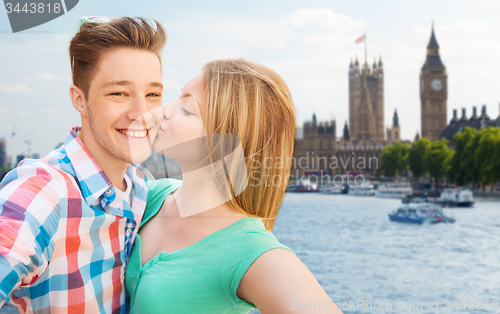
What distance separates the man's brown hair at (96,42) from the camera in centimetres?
129

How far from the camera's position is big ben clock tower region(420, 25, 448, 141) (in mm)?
55000

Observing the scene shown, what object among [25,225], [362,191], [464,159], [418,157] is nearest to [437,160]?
[418,157]

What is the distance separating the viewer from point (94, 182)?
1.20 metres

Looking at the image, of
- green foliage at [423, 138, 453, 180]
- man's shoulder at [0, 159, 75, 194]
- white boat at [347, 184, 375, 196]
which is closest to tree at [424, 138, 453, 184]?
green foliage at [423, 138, 453, 180]

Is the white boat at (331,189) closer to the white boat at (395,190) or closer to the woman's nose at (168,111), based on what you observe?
the white boat at (395,190)

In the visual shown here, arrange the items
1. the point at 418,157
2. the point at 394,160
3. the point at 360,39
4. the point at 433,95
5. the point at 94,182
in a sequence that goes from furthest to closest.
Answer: the point at 433,95, the point at 360,39, the point at 394,160, the point at 418,157, the point at 94,182

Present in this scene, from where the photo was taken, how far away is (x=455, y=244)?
18547mm

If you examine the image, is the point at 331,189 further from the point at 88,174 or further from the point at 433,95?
the point at 88,174

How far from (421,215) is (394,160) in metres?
16.2

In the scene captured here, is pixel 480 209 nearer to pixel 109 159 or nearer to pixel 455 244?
pixel 455 244

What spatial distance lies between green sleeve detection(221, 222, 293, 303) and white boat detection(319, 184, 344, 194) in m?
39.4

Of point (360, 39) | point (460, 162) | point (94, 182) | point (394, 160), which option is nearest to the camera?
point (94, 182)

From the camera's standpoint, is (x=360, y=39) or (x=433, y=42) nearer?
(x=360, y=39)

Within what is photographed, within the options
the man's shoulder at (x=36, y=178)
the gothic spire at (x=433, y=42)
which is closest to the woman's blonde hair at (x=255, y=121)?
the man's shoulder at (x=36, y=178)
